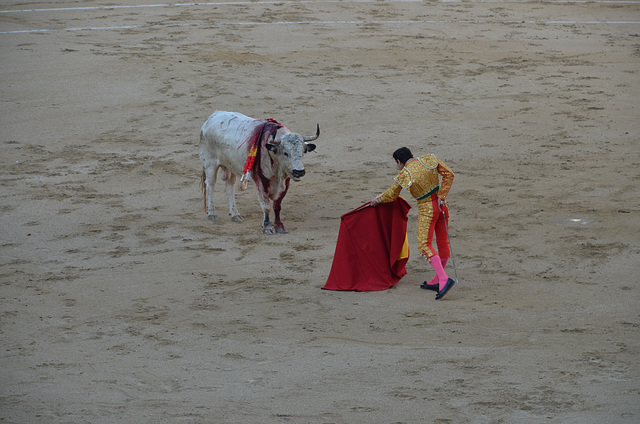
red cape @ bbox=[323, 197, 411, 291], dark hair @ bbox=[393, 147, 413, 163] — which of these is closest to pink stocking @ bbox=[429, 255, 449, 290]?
red cape @ bbox=[323, 197, 411, 291]

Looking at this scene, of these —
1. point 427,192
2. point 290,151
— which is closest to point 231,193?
point 290,151

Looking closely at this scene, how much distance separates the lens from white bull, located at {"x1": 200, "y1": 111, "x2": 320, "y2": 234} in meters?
9.23

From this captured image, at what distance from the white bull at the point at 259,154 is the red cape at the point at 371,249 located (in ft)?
4.60

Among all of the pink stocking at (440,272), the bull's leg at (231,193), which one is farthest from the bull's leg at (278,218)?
the pink stocking at (440,272)

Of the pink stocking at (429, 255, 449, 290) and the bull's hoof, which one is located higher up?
the pink stocking at (429, 255, 449, 290)

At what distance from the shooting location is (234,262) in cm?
860

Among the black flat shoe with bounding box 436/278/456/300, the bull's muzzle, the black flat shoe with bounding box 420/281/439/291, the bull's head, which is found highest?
the bull's head

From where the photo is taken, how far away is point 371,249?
7.91m

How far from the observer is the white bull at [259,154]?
9228 millimetres

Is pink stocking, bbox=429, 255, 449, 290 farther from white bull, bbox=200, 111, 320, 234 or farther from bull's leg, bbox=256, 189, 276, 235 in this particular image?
bull's leg, bbox=256, 189, 276, 235

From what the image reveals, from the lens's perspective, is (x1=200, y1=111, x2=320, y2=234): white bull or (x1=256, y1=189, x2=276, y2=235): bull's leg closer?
(x1=200, y1=111, x2=320, y2=234): white bull

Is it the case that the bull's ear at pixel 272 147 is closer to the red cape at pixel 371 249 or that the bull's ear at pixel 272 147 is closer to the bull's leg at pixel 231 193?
the bull's leg at pixel 231 193

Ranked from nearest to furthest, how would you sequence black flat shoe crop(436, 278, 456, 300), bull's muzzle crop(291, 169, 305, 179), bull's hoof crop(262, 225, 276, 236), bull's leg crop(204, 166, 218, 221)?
black flat shoe crop(436, 278, 456, 300)
bull's muzzle crop(291, 169, 305, 179)
bull's hoof crop(262, 225, 276, 236)
bull's leg crop(204, 166, 218, 221)

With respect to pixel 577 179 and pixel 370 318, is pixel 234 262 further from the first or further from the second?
pixel 577 179
